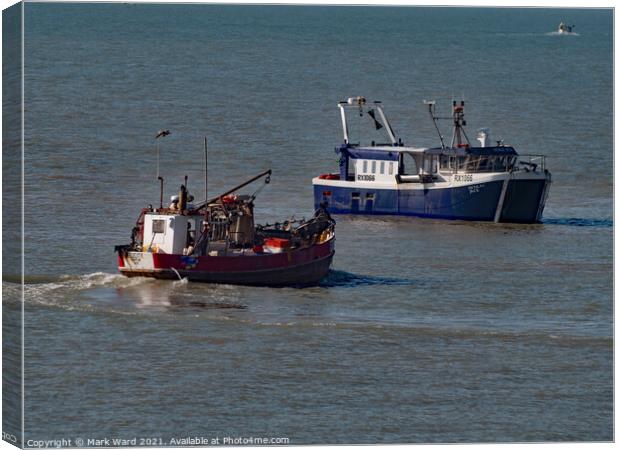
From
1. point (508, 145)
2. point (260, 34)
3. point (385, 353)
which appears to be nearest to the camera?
point (385, 353)

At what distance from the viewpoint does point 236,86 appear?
66812 mm

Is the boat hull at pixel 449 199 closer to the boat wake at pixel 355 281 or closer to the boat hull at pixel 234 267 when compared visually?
the boat wake at pixel 355 281

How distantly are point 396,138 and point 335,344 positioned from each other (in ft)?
119

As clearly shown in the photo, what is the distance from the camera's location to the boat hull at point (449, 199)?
67688mm

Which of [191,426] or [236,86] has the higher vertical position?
[236,86]

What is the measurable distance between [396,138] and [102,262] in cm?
2681

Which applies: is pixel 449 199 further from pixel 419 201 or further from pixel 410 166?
pixel 410 166

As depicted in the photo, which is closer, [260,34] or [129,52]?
[260,34]

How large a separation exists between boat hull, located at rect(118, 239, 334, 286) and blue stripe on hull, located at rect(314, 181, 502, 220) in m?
15.2

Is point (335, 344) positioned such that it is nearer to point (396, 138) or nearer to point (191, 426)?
point (191, 426)

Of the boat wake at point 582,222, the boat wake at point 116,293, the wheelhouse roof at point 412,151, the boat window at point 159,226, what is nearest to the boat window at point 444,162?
the wheelhouse roof at point 412,151

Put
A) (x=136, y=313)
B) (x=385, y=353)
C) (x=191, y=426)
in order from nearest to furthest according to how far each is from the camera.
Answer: (x=191, y=426)
(x=385, y=353)
(x=136, y=313)

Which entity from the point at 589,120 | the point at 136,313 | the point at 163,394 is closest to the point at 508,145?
the point at 589,120

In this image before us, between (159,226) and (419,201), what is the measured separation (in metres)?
19.0
